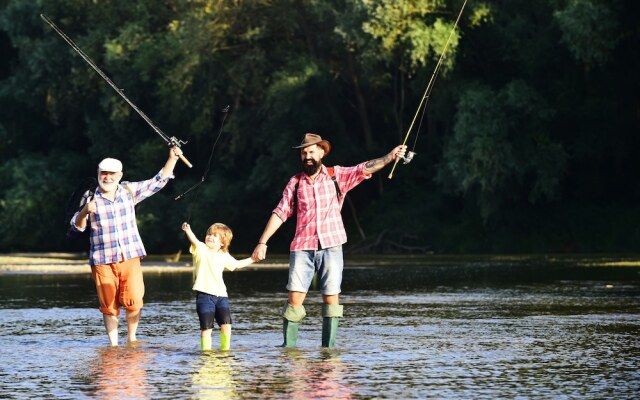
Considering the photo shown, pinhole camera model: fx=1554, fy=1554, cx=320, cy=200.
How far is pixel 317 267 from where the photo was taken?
13.2 meters

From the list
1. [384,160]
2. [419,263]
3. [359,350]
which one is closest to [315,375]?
[359,350]

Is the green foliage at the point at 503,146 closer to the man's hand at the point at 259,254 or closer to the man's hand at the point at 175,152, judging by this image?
the man's hand at the point at 175,152

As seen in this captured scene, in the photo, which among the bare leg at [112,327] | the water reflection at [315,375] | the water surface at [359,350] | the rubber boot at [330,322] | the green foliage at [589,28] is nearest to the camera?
the water reflection at [315,375]

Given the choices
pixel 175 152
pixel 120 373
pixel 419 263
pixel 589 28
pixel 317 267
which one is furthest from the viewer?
pixel 589 28

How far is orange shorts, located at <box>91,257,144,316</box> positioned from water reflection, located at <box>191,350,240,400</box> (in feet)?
3.86

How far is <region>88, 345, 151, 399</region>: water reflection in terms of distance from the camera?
10.1 meters

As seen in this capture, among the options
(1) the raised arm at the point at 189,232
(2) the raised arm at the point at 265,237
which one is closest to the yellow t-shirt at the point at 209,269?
(1) the raised arm at the point at 189,232

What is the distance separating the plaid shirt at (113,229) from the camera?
1351 centimetres

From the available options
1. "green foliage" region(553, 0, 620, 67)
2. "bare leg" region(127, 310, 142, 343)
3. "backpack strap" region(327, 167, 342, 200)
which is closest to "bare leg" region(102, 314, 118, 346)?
"bare leg" region(127, 310, 142, 343)

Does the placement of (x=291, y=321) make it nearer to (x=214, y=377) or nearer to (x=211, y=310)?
(x=211, y=310)

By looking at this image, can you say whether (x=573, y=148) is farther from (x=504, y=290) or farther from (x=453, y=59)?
(x=504, y=290)

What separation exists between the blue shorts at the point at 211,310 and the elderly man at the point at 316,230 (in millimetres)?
509

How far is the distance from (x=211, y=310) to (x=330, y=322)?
102cm

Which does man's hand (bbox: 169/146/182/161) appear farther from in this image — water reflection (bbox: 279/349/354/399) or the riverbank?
the riverbank
